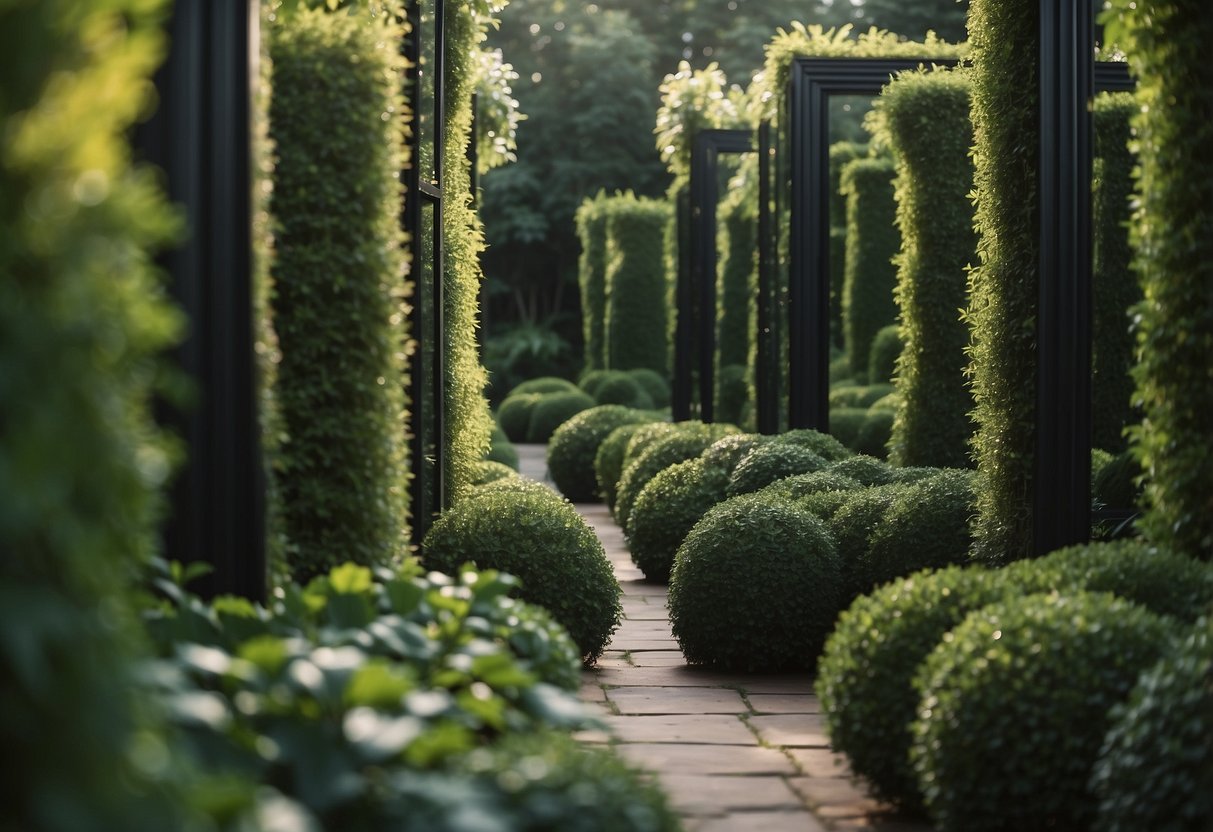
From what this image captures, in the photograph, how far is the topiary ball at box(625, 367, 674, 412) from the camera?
23250mm

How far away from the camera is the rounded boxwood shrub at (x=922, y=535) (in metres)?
5.98

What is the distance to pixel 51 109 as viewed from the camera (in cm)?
186

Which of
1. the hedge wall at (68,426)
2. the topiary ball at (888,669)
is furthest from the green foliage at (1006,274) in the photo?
the hedge wall at (68,426)

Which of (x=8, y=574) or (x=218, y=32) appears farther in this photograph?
(x=218, y=32)

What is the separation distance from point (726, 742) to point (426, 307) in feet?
8.84

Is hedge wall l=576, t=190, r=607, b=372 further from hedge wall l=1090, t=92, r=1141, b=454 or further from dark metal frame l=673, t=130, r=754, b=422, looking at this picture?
Result: hedge wall l=1090, t=92, r=1141, b=454

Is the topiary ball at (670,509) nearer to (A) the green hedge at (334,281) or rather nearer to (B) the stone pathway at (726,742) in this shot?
(B) the stone pathway at (726,742)

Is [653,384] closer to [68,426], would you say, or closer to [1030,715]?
[1030,715]

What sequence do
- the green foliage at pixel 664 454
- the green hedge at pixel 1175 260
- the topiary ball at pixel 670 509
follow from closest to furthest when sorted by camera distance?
the green hedge at pixel 1175 260, the topiary ball at pixel 670 509, the green foliage at pixel 664 454

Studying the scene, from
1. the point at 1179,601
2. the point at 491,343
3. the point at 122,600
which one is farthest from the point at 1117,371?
the point at 491,343

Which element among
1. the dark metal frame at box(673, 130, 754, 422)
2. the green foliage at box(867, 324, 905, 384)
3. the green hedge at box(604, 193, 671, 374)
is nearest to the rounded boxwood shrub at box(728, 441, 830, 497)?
the dark metal frame at box(673, 130, 754, 422)

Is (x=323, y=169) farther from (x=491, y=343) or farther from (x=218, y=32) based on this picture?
(x=491, y=343)

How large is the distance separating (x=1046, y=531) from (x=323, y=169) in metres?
2.78

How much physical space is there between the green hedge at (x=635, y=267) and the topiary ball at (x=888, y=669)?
19.1 m
